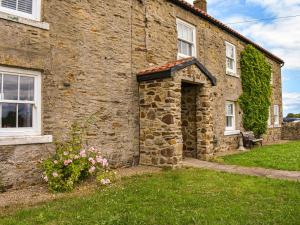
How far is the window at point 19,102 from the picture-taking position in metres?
6.41

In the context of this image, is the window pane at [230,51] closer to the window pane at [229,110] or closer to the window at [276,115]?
the window pane at [229,110]

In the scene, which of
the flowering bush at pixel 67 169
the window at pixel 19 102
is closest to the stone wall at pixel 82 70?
the window at pixel 19 102

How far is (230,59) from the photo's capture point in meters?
15.5

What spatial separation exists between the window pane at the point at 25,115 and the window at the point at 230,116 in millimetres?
10402

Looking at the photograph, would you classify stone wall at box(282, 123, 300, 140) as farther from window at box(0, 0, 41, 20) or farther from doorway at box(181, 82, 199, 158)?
window at box(0, 0, 41, 20)

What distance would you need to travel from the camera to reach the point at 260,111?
667 inches

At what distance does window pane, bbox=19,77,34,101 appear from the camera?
263 inches

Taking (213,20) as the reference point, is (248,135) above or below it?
below

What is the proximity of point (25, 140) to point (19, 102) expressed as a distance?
3.02ft

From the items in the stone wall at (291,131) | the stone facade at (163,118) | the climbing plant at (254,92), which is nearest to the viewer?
the stone facade at (163,118)

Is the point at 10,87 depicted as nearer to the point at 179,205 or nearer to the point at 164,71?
the point at 164,71

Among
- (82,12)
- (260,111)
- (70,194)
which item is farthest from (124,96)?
(260,111)

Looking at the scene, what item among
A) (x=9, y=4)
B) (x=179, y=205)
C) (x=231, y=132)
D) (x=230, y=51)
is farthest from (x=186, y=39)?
(x=179, y=205)

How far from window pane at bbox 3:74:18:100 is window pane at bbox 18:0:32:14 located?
1685mm
